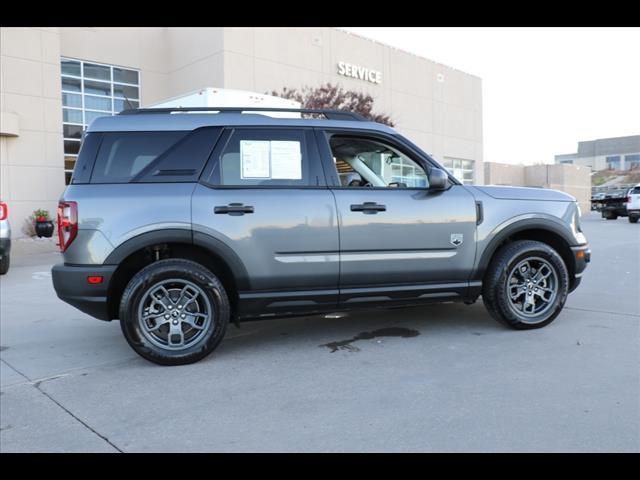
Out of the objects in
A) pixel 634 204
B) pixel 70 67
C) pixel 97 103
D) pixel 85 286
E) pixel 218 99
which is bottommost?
pixel 85 286

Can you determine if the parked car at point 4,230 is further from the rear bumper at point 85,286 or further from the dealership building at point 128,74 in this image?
the dealership building at point 128,74

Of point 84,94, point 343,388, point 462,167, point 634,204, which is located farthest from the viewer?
point 462,167

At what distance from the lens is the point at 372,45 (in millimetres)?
27250

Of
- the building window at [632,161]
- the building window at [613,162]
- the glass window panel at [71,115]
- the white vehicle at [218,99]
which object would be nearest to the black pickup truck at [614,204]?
the building window at [613,162]

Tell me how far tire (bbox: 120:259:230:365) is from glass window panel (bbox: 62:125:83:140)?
717 inches

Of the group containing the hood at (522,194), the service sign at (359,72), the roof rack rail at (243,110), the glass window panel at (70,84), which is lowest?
the hood at (522,194)

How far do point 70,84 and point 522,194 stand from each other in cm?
1957

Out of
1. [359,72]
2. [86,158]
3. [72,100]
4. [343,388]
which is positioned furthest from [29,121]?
[343,388]

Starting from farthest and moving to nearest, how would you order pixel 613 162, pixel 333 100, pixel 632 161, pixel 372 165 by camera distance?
pixel 333 100 < pixel 613 162 < pixel 632 161 < pixel 372 165

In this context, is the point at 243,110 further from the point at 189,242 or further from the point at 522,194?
the point at 522,194

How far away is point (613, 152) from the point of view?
1551 centimetres

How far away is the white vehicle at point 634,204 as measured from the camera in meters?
22.1

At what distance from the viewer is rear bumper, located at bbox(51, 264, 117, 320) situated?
166 inches

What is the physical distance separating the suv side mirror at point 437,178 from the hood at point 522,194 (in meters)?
0.54
